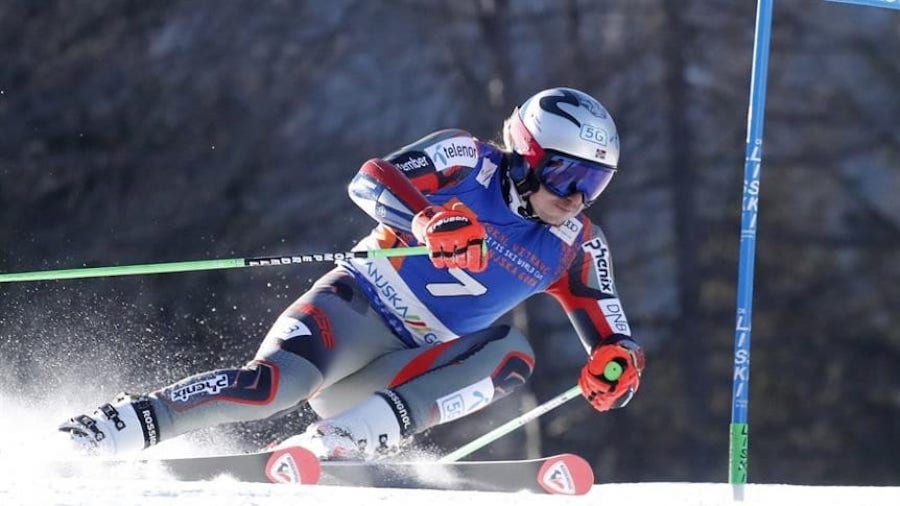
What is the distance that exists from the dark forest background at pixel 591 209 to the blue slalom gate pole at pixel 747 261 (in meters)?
3.55

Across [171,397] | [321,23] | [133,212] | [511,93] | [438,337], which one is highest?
[321,23]

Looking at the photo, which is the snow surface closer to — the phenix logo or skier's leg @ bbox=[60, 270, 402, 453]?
skier's leg @ bbox=[60, 270, 402, 453]

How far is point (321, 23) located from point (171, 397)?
15.3 feet

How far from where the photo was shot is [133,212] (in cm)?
737

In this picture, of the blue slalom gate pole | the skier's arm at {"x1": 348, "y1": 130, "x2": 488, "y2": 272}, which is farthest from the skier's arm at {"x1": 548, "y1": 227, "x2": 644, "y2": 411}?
the skier's arm at {"x1": 348, "y1": 130, "x2": 488, "y2": 272}

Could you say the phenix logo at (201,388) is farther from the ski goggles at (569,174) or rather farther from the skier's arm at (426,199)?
the ski goggles at (569,174)

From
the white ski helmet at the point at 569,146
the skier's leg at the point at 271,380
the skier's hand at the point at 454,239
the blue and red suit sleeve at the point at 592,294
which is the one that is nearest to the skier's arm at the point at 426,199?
the skier's hand at the point at 454,239

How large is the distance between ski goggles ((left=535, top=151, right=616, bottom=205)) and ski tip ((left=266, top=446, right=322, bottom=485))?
1.22 m

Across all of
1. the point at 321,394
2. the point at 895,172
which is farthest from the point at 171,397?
the point at 895,172

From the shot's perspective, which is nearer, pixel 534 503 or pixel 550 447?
pixel 534 503

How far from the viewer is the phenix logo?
3076 millimetres

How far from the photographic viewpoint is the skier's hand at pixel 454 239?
3.12 meters

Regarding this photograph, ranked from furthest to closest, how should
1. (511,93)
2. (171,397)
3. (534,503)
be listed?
1. (511,93)
2. (171,397)
3. (534,503)

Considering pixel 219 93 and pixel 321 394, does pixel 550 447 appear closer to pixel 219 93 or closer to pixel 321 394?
pixel 219 93
